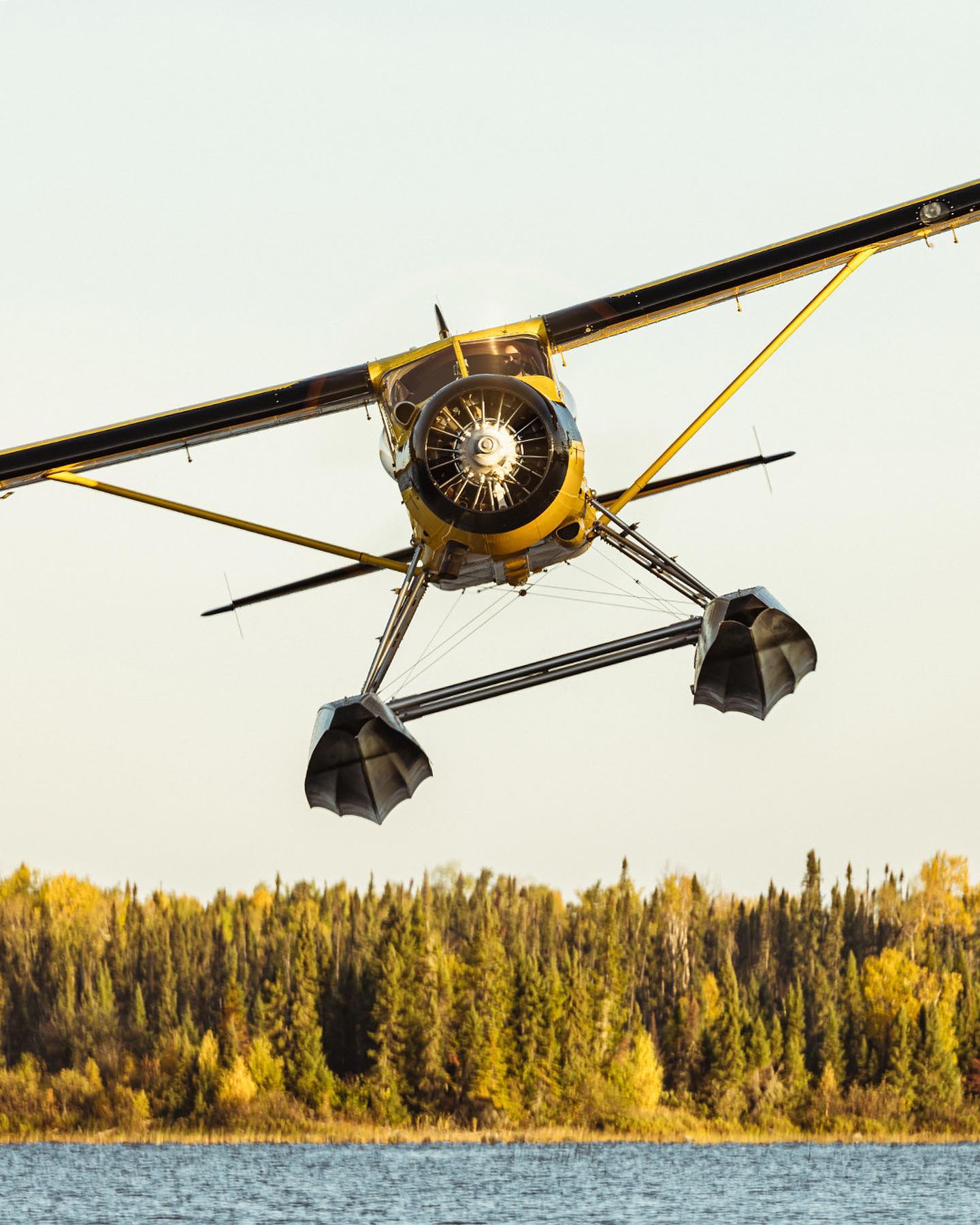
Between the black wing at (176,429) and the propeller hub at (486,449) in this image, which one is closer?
the propeller hub at (486,449)

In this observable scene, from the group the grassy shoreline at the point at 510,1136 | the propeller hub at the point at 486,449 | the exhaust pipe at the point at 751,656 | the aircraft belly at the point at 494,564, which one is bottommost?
the grassy shoreline at the point at 510,1136

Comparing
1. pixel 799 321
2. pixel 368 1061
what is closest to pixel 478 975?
pixel 368 1061

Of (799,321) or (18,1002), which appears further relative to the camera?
A: (18,1002)

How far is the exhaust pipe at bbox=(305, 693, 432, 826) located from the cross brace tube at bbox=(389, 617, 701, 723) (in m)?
0.28

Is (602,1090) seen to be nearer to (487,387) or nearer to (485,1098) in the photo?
(485,1098)

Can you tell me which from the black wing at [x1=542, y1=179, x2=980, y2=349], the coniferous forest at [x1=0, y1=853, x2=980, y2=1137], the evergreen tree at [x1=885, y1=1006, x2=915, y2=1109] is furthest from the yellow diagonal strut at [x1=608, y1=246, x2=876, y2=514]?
the evergreen tree at [x1=885, y1=1006, x2=915, y2=1109]

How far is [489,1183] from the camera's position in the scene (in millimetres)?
76125

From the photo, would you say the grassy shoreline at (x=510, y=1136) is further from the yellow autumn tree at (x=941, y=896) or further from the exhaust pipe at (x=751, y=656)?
the exhaust pipe at (x=751, y=656)

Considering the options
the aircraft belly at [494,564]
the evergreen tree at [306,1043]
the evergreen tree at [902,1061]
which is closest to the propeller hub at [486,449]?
the aircraft belly at [494,564]

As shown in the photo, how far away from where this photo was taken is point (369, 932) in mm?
86812

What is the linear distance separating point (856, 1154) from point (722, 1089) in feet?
39.1

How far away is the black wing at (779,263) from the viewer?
15242 mm

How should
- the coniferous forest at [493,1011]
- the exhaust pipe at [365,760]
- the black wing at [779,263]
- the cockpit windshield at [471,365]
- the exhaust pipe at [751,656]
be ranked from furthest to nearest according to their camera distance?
the coniferous forest at [493,1011]
the black wing at [779,263]
the cockpit windshield at [471,365]
the exhaust pipe at [751,656]
the exhaust pipe at [365,760]

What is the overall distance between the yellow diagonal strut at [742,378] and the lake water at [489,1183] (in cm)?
5031
